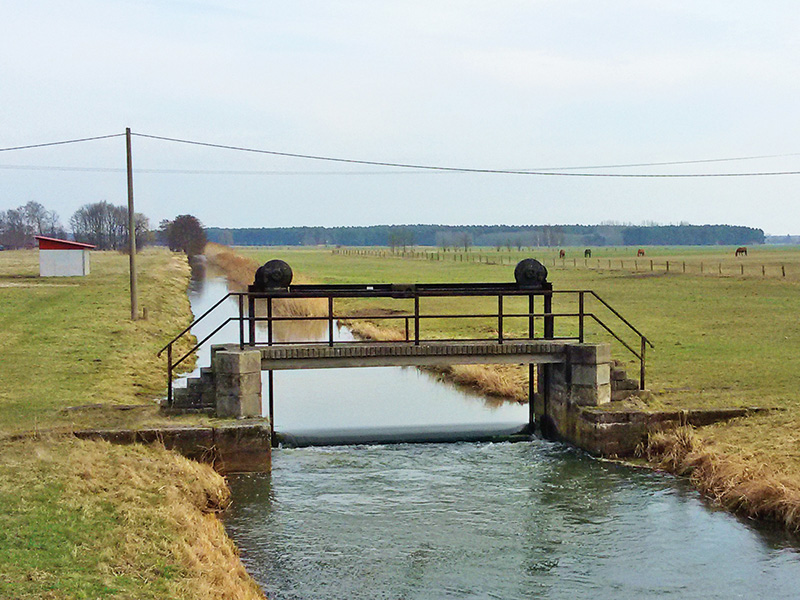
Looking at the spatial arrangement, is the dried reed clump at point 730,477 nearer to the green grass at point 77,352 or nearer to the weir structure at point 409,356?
the weir structure at point 409,356

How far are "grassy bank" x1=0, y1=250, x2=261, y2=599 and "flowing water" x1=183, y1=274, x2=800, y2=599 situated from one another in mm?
1067

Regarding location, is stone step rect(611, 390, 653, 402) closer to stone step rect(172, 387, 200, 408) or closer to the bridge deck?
the bridge deck

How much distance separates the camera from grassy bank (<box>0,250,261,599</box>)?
10656 mm

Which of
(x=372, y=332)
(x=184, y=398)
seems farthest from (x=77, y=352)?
(x=372, y=332)

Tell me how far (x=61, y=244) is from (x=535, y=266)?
43240 millimetres

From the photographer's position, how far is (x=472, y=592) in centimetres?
1252

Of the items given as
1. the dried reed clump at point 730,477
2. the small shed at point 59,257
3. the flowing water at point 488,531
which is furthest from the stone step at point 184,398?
the small shed at point 59,257

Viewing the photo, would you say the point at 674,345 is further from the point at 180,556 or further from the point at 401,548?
the point at 180,556

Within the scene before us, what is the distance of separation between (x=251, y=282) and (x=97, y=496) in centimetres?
6182

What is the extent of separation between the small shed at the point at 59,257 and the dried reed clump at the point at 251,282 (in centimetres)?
1163

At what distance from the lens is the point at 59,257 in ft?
191

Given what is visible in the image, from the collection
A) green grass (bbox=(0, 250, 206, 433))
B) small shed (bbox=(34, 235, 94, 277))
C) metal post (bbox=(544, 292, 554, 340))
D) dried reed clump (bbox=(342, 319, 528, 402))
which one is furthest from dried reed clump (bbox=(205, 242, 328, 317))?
metal post (bbox=(544, 292, 554, 340))

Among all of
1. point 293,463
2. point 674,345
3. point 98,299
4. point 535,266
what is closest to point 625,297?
point 674,345

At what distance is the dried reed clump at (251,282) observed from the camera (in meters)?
45.0
